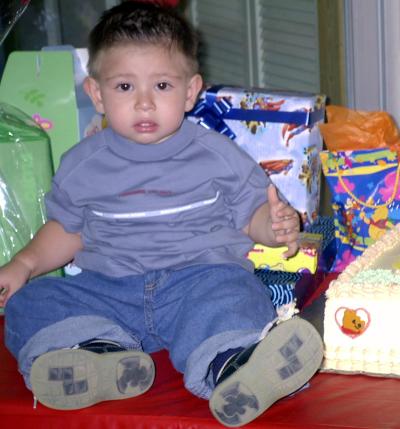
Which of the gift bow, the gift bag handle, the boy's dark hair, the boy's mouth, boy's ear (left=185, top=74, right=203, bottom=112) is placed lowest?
the gift bag handle

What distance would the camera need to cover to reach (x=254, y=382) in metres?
1.09

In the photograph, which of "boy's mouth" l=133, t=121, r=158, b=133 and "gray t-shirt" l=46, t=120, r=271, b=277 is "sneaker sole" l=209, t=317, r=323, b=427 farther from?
"boy's mouth" l=133, t=121, r=158, b=133

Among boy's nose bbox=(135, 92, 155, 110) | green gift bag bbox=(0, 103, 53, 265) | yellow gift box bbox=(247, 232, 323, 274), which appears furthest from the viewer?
green gift bag bbox=(0, 103, 53, 265)

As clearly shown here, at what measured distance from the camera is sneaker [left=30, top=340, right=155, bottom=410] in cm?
117

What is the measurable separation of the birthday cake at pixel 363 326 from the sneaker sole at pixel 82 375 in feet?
0.94

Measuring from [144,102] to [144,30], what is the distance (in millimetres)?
120

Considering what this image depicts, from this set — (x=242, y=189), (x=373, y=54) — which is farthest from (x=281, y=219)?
(x=373, y=54)

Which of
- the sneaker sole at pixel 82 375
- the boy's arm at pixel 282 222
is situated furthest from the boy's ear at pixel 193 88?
the sneaker sole at pixel 82 375

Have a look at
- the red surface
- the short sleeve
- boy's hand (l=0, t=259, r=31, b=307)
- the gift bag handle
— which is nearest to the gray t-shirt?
the short sleeve

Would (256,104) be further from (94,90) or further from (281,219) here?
(281,219)

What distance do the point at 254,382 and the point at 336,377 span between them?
9.6 inches

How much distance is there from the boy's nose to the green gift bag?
44cm

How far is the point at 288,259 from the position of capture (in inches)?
64.5

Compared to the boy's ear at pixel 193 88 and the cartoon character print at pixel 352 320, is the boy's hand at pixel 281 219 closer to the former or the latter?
the cartoon character print at pixel 352 320
